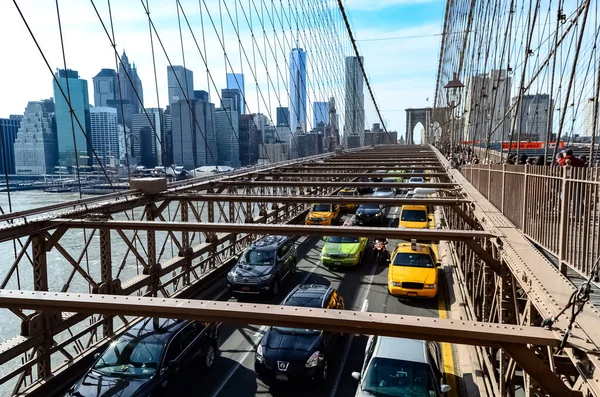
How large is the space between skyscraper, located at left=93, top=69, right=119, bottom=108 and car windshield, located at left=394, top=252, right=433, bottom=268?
13905mm

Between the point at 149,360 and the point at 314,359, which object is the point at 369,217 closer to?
the point at 314,359

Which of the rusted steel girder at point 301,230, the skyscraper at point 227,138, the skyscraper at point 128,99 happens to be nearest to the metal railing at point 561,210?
the rusted steel girder at point 301,230

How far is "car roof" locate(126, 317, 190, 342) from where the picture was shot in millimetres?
8367

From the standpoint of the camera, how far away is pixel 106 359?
7.75 m

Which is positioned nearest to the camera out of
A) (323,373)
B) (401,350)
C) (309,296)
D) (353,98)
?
(401,350)

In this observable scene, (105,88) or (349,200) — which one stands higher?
(105,88)

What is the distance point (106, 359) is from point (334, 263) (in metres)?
9.90

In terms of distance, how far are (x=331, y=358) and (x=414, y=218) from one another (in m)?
12.8

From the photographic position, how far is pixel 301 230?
23.4 feet

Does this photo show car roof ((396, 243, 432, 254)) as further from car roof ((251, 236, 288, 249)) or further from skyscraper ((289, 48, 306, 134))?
skyscraper ((289, 48, 306, 134))

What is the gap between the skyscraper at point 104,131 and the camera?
18.0m

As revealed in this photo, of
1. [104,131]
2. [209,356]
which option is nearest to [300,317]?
[209,356]

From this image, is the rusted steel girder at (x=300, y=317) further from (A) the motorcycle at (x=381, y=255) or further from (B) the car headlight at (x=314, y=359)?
(A) the motorcycle at (x=381, y=255)

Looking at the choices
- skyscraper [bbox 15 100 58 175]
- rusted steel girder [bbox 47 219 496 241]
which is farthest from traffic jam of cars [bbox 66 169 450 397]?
skyscraper [bbox 15 100 58 175]
